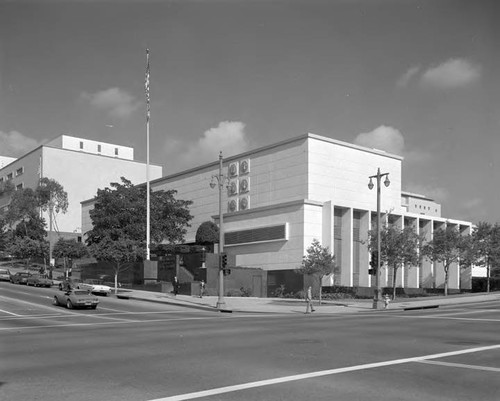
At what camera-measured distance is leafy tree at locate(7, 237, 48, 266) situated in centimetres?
8544

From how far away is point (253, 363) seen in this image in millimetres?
12094

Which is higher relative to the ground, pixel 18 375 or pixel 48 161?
pixel 48 161

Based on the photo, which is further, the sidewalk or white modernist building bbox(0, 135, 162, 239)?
white modernist building bbox(0, 135, 162, 239)

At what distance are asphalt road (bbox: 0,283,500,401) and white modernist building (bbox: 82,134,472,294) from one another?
107ft

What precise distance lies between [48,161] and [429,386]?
10910 cm

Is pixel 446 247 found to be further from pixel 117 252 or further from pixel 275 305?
pixel 117 252

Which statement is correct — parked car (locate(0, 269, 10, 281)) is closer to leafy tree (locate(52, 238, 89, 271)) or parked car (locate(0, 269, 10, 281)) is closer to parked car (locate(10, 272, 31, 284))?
parked car (locate(10, 272, 31, 284))

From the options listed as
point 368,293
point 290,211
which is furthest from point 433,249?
point 290,211

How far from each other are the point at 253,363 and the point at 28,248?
8059 centimetres

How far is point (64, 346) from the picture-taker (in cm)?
1545

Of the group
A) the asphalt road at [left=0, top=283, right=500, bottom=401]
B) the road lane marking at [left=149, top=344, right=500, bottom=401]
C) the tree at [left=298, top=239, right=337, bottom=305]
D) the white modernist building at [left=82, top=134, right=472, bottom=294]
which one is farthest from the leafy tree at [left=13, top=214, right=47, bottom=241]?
the road lane marking at [left=149, top=344, right=500, bottom=401]

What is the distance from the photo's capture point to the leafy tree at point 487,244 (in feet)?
197

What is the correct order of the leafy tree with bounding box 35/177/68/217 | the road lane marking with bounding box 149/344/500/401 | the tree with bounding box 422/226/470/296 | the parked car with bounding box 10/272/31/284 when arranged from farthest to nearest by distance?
the leafy tree with bounding box 35/177/68/217, the parked car with bounding box 10/272/31/284, the tree with bounding box 422/226/470/296, the road lane marking with bounding box 149/344/500/401

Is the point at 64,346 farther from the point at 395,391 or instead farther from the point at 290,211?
the point at 290,211
